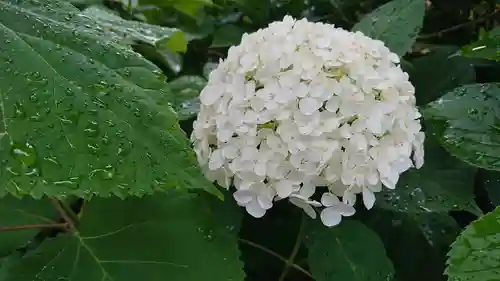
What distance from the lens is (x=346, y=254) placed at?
702mm

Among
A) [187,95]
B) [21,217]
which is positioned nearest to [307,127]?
[187,95]

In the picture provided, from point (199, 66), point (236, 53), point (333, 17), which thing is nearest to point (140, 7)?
point (199, 66)

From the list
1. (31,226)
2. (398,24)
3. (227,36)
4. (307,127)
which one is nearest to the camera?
(307,127)

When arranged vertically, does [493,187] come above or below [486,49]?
below

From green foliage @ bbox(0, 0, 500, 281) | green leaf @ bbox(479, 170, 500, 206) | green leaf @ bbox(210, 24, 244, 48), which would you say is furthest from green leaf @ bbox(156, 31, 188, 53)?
green leaf @ bbox(479, 170, 500, 206)

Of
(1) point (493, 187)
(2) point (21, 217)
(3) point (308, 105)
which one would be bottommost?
(2) point (21, 217)

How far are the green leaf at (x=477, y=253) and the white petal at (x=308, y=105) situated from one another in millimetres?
187

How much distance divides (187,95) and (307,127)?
0.89 feet

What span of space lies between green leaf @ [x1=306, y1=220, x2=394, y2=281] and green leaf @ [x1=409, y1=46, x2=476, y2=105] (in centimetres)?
29

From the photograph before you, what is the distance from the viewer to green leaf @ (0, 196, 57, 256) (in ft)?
2.39

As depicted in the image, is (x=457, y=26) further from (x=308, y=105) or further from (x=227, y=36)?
(x=308, y=105)

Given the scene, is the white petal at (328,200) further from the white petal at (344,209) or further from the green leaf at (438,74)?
the green leaf at (438,74)

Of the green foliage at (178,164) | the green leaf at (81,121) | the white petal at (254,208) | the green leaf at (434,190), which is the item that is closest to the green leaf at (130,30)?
the green foliage at (178,164)

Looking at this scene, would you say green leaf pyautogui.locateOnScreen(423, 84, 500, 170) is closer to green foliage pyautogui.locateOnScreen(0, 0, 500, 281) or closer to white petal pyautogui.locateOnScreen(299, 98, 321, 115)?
green foliage pyautogui.locateOnScreen(0, 0, 500, 281)
